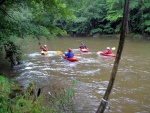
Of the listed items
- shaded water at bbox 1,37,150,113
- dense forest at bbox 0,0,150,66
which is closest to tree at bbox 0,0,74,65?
dense forest at bbox 0,0,150,66

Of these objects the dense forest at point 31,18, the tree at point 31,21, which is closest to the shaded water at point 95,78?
the dense forest at point 31,18

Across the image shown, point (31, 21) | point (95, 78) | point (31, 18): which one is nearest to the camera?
point (31, 21)

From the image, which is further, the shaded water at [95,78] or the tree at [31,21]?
the tree at [31,21]

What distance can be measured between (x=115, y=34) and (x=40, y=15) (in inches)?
1132

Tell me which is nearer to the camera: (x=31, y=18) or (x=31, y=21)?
(x=31, y=21)

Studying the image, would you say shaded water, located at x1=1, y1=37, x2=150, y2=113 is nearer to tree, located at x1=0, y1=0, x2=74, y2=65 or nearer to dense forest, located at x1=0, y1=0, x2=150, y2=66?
dense forest, located at x1=0, y1=0, x2=150, y2=66

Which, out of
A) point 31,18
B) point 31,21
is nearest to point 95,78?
point 31,21

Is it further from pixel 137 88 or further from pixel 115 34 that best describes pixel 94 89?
pixel 115 34

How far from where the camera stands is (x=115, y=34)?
37.2 meters

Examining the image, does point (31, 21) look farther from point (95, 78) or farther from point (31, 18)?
point (95, 78)

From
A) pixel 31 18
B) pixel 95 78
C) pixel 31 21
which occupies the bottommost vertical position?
pixel 95 78

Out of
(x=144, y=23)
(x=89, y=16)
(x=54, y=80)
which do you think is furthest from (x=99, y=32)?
(x=54, y=80)

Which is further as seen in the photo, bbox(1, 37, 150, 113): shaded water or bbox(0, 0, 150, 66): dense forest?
bbox(0, 0, 150, 66): dense forest

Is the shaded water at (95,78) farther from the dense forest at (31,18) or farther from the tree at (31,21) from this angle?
the tree at (31,21)
